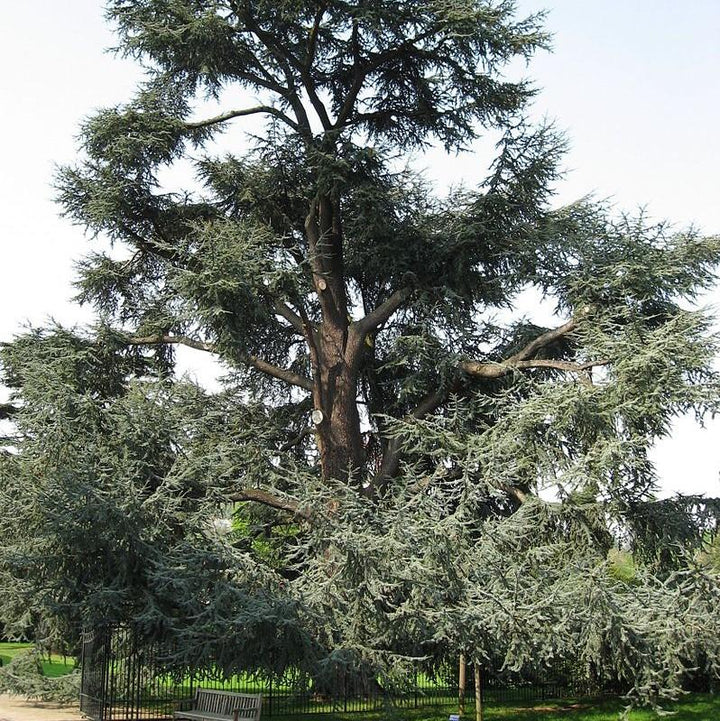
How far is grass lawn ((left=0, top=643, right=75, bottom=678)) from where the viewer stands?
24022mm

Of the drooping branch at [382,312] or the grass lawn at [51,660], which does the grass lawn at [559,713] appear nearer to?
the drooping branch at [382,312]

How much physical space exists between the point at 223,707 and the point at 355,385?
6757 mm

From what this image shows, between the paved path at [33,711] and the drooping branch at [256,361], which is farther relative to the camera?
the drooping branch at [256,361]

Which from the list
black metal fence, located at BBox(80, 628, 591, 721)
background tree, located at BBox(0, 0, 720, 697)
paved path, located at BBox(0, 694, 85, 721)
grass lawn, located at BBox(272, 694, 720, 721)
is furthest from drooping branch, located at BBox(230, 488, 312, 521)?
paved path, located at BBox(0, 694, 85, 721)

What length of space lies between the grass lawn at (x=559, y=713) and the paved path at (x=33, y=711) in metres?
3.58

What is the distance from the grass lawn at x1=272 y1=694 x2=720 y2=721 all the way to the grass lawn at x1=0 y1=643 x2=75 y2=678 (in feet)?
32.0

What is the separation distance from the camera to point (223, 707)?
12680mm

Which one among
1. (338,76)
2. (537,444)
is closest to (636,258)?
(537,444)

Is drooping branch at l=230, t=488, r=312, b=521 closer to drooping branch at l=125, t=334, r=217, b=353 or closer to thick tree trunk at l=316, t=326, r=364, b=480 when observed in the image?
thick tree trunk at l=316, t=326, r=364, b=480

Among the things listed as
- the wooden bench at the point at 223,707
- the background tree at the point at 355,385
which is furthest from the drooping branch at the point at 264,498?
the wooden bench at the point at 223,707

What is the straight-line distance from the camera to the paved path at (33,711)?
14680mm

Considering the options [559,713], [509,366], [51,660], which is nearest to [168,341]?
[509,366]

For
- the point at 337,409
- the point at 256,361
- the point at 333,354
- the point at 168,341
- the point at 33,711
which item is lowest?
the point at 33,711

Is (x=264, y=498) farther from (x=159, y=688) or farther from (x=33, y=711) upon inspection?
(x=33, y=711)
